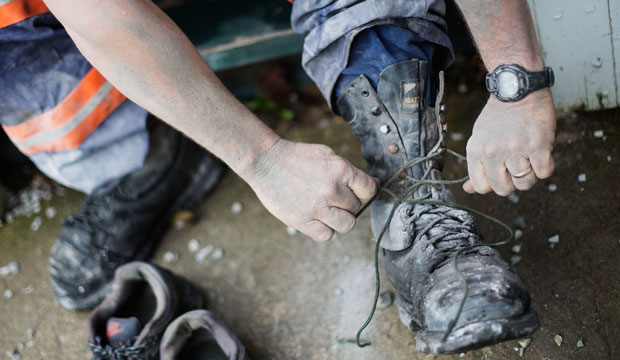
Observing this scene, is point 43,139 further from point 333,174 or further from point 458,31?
point 458,31

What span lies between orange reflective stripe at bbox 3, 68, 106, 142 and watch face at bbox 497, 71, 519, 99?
51.7 inches

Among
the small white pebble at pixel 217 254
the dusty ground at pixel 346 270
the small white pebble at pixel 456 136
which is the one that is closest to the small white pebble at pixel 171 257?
the dusty ground at pixel 346 270

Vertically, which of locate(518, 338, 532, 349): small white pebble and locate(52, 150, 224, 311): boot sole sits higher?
locate(52, 150, 224, 311): boot sole

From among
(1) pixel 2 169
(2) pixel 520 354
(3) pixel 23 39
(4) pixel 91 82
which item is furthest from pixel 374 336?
(1) pixel 2 169

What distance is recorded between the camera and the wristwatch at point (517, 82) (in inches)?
46.9

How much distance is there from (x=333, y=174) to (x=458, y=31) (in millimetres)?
1264

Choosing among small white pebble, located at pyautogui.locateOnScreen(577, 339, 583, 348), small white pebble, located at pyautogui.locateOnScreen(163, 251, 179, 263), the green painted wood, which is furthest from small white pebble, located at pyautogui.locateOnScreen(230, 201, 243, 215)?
small white pebble, located at pyautogui.locateOnScreen(577, 339, 583, 348)

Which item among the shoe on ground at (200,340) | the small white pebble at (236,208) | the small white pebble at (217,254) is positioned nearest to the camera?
the shoe on ground at (200,340)

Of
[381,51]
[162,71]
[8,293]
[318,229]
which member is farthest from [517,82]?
[8,293]

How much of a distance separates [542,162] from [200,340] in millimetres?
1107

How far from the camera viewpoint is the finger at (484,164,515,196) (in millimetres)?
1185

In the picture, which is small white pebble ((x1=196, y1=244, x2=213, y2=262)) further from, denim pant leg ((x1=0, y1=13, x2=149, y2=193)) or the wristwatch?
the wristwatch

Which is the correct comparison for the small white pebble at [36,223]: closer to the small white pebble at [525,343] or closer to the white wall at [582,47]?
the small white pebble at [525,343]

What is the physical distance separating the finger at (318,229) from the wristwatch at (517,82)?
53 centimetres
